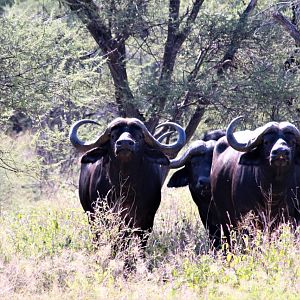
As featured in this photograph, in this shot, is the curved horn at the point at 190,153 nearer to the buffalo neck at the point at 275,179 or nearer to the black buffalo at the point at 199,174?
the black buffalo at the point at 199,174

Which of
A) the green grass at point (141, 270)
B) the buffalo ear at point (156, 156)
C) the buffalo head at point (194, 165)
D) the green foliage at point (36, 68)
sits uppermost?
the green foliage at point (36, 68)

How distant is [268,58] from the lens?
16.9 metres

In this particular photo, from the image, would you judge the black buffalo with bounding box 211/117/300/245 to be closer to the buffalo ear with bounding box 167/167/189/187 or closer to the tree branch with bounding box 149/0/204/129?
the buffalo ear with bounding box 167/167/189/187

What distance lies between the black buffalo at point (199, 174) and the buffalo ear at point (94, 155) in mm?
1504

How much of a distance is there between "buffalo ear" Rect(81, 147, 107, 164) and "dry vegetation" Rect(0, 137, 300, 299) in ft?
2.57

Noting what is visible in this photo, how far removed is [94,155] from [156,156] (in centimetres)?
72

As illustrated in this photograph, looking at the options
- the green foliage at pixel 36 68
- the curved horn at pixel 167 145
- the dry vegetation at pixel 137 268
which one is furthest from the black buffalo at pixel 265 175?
the green foliage at pixel 36 68

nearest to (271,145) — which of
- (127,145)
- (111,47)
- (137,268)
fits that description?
(127,145)

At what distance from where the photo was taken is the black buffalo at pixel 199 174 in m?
11.8

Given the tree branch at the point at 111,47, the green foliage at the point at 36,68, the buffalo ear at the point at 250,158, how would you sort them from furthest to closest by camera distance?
the tree branch at the point at 111,47 → the green foliage at the point at 36,68 → the buffalo ear at the point at 250,158

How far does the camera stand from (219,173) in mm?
11211

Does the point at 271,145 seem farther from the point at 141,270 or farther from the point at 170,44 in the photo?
the point at 170,44

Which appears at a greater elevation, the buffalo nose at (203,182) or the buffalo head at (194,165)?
the buffalo head at (194,165)

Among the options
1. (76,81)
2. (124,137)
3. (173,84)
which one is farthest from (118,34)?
(124,137)
